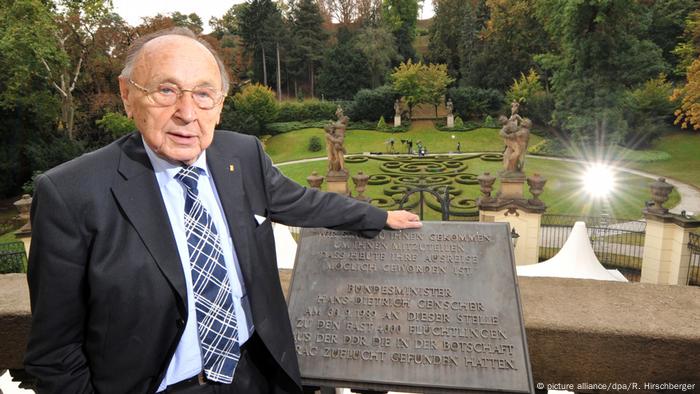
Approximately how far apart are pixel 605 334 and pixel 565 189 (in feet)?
68.6

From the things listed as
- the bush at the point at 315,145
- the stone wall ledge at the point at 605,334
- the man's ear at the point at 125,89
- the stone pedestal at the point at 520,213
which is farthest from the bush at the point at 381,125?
the man's ear at the point at 125,89

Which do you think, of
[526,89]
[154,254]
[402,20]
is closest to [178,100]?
[154,254]

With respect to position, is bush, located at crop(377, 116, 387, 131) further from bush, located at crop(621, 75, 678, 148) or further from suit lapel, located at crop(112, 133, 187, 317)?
suit lapel, located at crop(112, 133, 187, 317)

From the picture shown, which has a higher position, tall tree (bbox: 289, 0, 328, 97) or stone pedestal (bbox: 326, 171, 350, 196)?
tall tree (bbox: 289, 0, 328, 97)

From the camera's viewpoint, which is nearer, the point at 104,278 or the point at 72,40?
the point at 104,278

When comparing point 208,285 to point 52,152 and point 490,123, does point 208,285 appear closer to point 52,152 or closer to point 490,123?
point 52,152

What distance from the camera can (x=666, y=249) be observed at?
10.3 meters

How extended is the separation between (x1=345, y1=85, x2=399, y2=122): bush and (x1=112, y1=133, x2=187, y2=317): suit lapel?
132 ft

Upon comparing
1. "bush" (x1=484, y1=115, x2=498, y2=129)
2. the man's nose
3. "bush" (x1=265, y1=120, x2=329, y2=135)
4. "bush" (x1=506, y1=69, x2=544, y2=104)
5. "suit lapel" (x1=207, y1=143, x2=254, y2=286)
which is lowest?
"bush" (x1=265, y1=120, x2=329, y2=135)

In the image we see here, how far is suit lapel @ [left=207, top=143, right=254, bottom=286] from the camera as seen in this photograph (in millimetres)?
2123

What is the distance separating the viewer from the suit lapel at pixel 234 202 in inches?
83.6

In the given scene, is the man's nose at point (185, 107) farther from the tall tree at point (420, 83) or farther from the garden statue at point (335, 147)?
the tall tree at point (420, 83)

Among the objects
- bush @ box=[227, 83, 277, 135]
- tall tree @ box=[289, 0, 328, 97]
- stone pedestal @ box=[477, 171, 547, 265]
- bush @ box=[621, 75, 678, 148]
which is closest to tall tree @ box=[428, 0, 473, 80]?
tall tree @ box=[289, 0, 328, 97]

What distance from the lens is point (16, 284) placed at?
3.85 m
